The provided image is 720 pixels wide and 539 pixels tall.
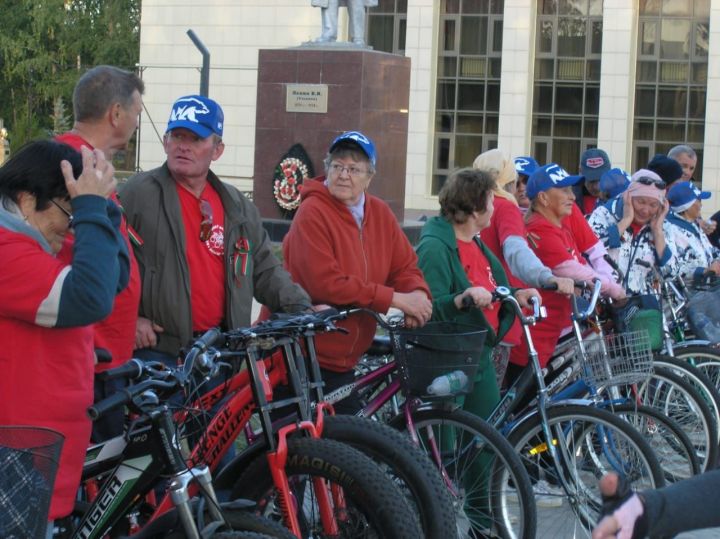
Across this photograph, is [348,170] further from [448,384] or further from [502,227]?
[502,227]

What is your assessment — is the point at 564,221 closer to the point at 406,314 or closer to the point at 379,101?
the point at 406,314

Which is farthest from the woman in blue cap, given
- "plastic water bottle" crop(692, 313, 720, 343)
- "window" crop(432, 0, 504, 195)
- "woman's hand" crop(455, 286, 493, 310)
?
"window" crop(432, 0, 504, 195)

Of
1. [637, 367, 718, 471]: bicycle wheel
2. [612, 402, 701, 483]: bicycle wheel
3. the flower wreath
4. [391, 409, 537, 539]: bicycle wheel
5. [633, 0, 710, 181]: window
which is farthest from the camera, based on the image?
[633, 0, 710, 181]: window

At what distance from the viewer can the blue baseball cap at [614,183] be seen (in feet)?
31.6

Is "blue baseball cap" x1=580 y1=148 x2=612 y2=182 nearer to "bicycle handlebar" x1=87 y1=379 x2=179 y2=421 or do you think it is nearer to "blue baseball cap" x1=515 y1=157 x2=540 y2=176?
"blue baseball cap" x1=515 y1=157 x2=540 y2=176

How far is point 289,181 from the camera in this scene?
17.7m

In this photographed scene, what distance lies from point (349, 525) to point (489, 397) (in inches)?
78.7

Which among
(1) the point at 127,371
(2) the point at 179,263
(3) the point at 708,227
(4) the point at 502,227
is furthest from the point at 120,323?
(3) the point at 708,227

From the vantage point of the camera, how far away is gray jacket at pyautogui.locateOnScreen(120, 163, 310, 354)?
5395 millimetres

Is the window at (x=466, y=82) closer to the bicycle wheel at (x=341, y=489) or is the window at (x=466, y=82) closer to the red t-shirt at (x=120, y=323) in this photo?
the red t-shirt at (x=120, y=323)

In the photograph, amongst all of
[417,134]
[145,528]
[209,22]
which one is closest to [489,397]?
[145,528]

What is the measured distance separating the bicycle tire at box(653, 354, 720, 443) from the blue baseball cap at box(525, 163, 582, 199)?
1.18 metres

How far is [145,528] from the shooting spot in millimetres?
3865

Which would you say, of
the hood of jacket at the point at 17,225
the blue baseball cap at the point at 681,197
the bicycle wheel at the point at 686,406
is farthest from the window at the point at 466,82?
the hood of jacket at the point at 17,225
